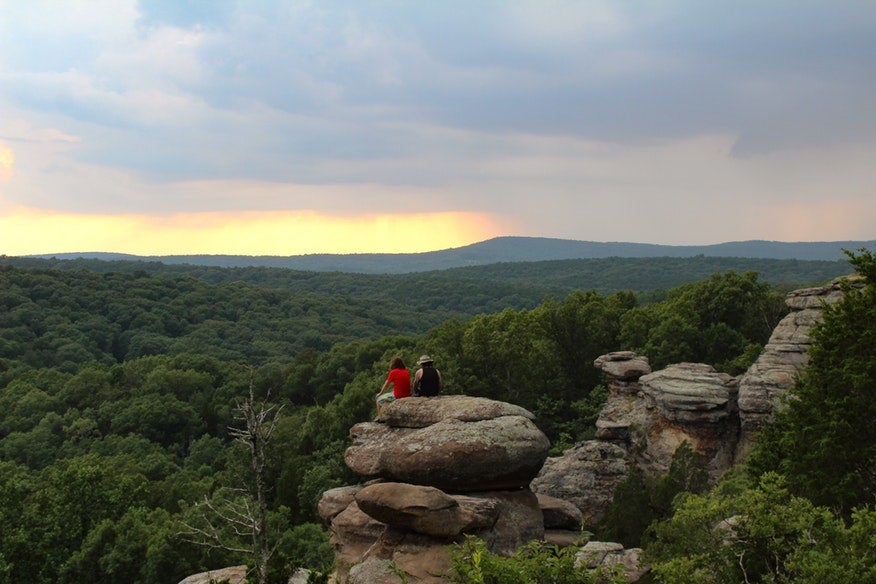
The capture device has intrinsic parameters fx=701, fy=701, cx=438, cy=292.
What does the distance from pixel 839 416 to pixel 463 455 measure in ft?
38.9

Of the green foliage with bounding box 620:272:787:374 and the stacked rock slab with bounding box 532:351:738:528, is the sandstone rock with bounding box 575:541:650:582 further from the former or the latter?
the green foliage with bounding box 620:272:787:374

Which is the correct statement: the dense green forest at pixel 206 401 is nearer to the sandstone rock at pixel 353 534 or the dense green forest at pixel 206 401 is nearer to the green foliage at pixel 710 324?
the green foliage at pixel 710 324

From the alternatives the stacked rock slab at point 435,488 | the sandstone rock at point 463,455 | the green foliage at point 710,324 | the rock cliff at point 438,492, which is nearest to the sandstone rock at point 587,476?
the rock cliff at point 438,492

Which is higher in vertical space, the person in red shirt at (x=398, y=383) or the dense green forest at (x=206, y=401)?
the person in red shirt at (x=398, y=383)

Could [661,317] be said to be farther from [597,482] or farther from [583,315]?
[597,482]

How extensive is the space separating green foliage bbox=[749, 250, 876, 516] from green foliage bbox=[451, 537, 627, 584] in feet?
36.9

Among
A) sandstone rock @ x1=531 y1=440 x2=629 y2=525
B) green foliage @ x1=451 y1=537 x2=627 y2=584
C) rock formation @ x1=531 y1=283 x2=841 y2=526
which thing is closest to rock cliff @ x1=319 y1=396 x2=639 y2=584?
green foliage @ x1=451 y1=537 x2=627 y2=584

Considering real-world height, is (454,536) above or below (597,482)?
above

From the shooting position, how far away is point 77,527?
116 ft

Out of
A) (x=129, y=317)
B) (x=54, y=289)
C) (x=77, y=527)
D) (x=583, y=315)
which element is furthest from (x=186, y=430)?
(x=54, y=289)

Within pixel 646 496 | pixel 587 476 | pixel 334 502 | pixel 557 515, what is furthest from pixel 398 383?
pixel 587 476

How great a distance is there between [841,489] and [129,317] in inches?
4972

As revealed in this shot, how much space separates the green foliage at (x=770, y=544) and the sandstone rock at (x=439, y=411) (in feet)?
15.8

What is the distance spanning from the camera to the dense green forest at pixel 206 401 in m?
33.4
